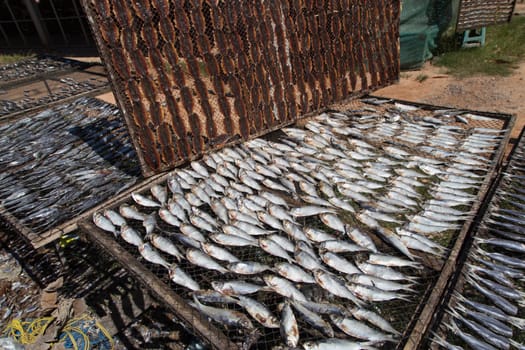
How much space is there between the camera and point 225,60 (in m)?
5.53

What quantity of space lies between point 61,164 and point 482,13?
51.3ft

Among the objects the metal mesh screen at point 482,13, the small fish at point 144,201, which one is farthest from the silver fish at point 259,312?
the metal mesh screen at point 482,13

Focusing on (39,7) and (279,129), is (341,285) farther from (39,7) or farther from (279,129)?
(39,7)

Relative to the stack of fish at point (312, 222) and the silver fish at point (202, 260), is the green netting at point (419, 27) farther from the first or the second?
the silver fish at point (202, 260)

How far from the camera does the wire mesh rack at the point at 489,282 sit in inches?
113

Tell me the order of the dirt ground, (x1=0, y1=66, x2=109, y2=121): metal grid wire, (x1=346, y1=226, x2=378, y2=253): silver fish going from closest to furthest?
(x1=346, y1=226, x2=378, y2=253): silver fish
the dirt ground
(x1=0, y1=66, x2=109, y2=121): metal grid wire

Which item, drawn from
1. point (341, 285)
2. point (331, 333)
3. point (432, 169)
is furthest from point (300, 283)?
point (432, 169)

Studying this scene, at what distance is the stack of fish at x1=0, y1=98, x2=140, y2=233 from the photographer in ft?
15.4

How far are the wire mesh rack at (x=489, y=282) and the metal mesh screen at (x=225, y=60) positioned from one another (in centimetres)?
392

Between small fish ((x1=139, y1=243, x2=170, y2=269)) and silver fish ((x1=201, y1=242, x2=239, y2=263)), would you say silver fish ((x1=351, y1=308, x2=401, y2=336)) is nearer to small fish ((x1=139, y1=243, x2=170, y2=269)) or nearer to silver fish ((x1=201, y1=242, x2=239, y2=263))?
silver fish ((x1=201, y1=242, x2=239, y2=263))

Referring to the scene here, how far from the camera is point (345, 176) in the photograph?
16.0 feet

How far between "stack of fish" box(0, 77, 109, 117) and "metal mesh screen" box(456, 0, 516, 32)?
44.5 ft

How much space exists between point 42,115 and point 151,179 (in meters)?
5.35

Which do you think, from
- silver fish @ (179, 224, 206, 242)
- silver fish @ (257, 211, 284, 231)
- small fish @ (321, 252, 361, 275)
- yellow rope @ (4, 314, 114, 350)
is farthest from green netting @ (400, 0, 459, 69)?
yellow rope @ (4, 314, 114, 350)
